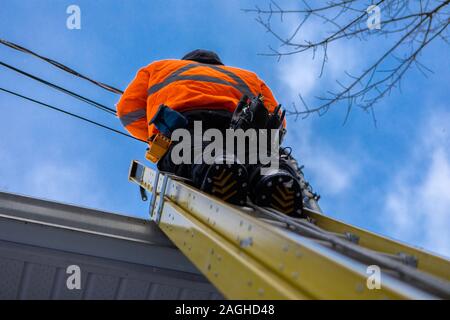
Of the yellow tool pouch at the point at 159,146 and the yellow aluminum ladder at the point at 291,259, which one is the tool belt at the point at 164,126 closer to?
the yellow tool pouch at the point at 159,146

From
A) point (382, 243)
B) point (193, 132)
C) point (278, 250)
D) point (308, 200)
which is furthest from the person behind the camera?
point (308, 200)

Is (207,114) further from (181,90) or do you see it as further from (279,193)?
(279,193)

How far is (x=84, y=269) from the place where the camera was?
2.73 metres

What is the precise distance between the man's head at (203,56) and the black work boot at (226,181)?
158 cm

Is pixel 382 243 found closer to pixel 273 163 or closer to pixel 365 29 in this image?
pixel 273 163

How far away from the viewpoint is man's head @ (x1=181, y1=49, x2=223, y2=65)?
3750 millimetres

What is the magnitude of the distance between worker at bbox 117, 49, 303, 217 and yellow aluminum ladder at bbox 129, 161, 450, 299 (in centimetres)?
19

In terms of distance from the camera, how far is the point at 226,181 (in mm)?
2369

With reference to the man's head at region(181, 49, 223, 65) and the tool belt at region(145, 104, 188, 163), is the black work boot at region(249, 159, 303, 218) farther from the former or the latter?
the man's head at region(181, 49, 223, 65)

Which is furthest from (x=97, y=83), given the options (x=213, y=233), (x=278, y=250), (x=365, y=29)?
(x=278, y=250)

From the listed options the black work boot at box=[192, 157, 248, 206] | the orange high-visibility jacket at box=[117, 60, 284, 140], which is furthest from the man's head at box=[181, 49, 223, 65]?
the black work boot at box=[192, 157, 248, 206]

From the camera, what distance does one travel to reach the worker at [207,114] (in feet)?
7.88

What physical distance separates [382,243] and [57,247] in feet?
5.97

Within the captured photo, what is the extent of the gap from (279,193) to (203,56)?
5.81 feet
